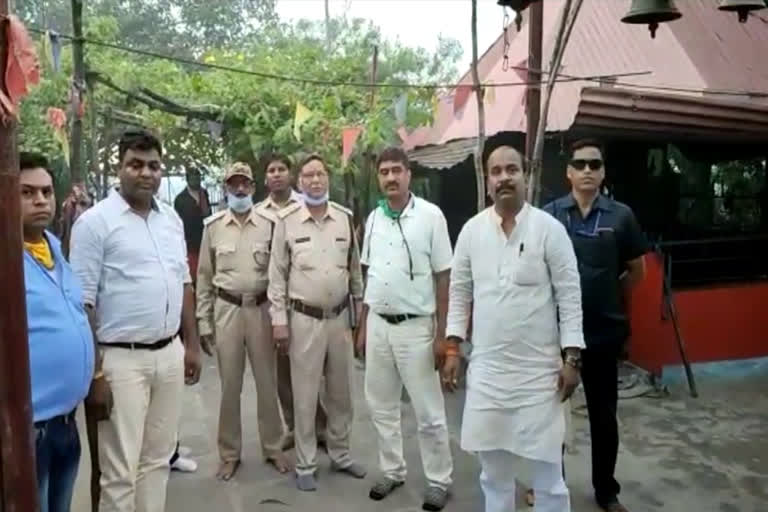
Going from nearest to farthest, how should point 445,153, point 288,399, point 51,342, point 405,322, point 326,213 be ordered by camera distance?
point 51,342
point 405,322
point 326,213
point 288,399
point 445,153

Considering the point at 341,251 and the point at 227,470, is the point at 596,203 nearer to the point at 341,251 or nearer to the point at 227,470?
the point at 341,251

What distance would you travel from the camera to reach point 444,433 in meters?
4.04

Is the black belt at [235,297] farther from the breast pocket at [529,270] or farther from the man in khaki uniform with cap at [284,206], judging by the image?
the breast pocket at [529,270]

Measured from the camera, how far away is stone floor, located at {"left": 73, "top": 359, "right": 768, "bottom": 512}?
4062 mm

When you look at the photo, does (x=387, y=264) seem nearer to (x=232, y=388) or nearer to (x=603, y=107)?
(x=232, y=388)

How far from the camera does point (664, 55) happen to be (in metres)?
7.34

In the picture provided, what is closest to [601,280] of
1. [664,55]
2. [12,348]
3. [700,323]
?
[12,348]

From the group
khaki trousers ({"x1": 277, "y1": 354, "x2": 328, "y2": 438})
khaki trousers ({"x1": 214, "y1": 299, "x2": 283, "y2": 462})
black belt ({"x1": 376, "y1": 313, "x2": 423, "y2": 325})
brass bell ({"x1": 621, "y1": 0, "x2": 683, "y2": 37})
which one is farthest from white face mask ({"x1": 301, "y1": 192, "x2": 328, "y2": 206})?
brass bell ({"x1": 621, "y1": 0, "x2": 683, "y2": 37})

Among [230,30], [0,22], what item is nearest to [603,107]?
[0,22]

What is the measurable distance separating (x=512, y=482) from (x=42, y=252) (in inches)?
85.3

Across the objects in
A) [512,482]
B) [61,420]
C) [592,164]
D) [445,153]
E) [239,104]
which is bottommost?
[512,482]

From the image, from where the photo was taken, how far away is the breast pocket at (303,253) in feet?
13.9

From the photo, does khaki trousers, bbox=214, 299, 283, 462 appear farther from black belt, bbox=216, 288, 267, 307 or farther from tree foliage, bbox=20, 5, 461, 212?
tree foliage, bbox=20, 5, 461, 212

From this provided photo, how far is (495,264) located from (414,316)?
0.85 metres
